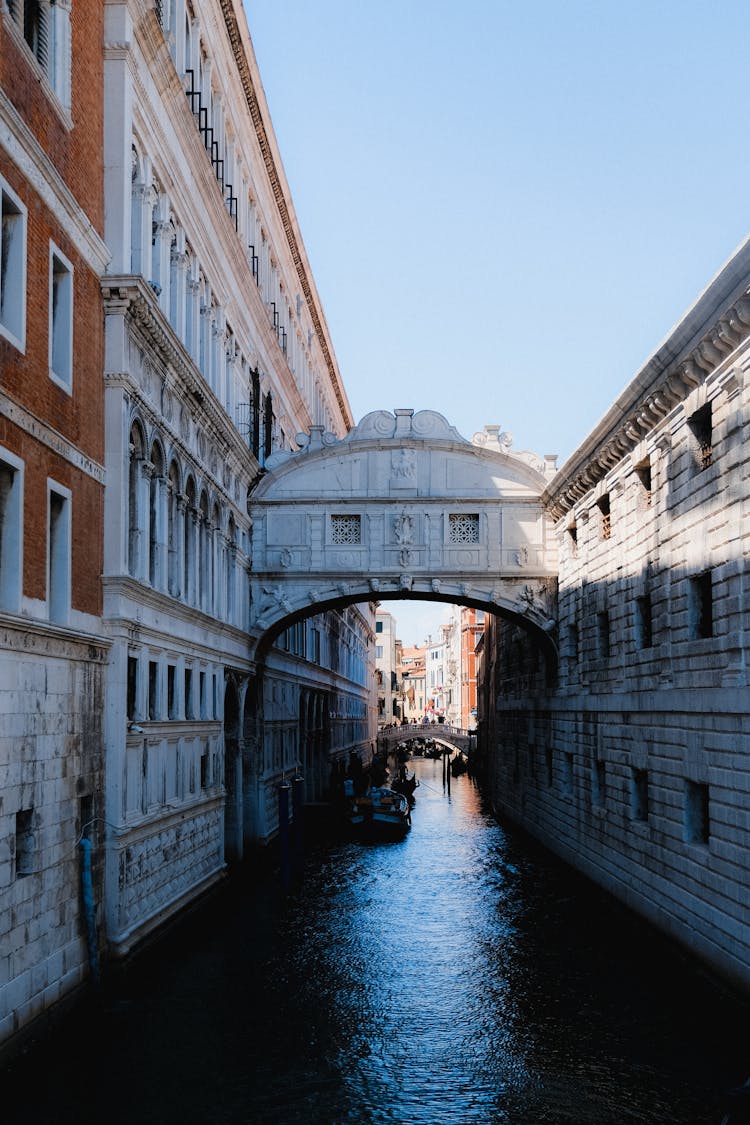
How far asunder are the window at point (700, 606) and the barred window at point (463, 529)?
10393mm

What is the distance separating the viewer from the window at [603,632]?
22.7 m

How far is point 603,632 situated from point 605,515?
2132mm

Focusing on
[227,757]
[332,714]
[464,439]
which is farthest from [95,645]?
[332,714]

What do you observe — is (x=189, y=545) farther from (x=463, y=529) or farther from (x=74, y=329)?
(x=463, y=529)

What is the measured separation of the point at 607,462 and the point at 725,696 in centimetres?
775

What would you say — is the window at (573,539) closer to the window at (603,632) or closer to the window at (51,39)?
the window at (603,632)

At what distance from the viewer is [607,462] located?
856 inches

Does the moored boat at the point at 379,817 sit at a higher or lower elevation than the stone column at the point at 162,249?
lower

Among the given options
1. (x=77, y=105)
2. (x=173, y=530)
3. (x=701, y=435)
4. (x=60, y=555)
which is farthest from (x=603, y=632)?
(x=77, y=105)

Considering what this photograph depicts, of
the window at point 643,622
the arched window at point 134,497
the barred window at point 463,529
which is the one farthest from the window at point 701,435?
the barred window at point 463,529

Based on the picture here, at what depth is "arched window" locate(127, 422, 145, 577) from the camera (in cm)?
1652

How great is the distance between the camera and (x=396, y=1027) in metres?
13.8

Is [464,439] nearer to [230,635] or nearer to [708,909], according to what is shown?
A: [230,635]

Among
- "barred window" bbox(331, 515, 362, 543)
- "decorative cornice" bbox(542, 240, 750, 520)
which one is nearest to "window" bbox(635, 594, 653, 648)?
"decorative cornice" bbox(542, 240, 750, 520)
